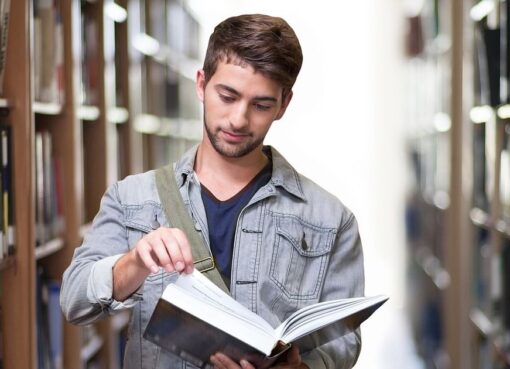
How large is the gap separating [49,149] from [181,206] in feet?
4.46

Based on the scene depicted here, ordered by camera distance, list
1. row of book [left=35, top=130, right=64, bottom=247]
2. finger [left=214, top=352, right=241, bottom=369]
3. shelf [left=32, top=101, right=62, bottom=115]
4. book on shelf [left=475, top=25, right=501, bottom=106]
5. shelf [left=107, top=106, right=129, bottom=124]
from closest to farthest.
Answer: finger [left=214, top=352, right=241, bottom=369] < shelf [left=32, top=101, right=62, bottom=115] < row of book [left=35, top=130, right=64, bottom=247] < book on shelf [left=475, top=25, right=501, bottom=106] < shelf [left=107, top=106, right=129, bottom=124]

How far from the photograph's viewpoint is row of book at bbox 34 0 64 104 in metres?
2.74

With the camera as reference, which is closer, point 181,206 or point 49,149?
point 181,206

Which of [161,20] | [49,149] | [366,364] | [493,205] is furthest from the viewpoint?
[366,364]

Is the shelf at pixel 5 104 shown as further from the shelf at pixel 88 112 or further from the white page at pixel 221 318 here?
the white page at pixel 221 318

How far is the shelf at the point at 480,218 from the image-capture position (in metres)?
3.53

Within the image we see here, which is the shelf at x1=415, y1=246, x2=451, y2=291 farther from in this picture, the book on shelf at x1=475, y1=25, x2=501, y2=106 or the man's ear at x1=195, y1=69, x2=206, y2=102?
the man's ear at x1=195, y1=69, x2=206, y2=102

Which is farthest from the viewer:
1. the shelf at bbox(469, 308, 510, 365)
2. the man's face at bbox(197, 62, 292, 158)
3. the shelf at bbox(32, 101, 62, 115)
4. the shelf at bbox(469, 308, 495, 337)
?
the shelf at bbox(469, 308, 495, 337)

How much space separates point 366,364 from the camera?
539 centimetres

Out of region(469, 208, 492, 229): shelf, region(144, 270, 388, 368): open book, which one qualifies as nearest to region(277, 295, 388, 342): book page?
region(144, 270, 388, 368): open book

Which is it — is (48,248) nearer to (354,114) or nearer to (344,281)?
(344,281)

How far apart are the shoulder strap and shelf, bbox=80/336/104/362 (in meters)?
1.59

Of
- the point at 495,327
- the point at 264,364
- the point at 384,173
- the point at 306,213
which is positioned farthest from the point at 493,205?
the point at 384,173

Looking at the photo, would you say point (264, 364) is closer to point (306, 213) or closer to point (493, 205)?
point (306, 213)
